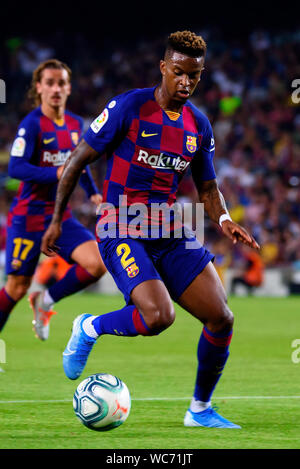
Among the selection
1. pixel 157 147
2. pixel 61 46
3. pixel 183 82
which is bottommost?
pixel 157 147

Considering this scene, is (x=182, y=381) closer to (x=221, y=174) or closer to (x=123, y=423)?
(x=123, y=423)

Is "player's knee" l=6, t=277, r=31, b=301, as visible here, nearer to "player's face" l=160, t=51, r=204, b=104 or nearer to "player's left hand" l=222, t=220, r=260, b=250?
"player's left hand" l=222, t=220, r=260, b=250

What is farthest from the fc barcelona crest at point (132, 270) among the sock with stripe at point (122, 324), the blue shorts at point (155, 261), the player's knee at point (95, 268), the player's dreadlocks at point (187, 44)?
the player's knee at point (95, 268)

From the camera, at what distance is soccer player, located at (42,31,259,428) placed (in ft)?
17.0

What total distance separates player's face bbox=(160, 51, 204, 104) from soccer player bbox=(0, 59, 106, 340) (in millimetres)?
2565

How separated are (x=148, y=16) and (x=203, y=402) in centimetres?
2128

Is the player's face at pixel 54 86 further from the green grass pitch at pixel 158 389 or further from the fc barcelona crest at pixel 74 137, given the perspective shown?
the green grass pitch at pixel 158 389

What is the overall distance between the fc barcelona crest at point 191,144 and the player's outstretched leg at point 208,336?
2.55 ft

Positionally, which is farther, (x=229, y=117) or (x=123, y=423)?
(x=229, y=117)

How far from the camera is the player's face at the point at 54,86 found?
8.10 meters

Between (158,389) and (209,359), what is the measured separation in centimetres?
163

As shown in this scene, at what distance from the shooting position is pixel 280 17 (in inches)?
933

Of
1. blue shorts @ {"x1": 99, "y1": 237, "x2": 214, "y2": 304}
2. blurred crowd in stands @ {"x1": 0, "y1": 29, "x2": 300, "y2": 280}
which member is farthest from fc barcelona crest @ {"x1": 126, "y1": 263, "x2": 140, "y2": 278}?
blurred crowd in stands @ {"x1": 0, "y1": 29, "x2": 300, "y2": 280}

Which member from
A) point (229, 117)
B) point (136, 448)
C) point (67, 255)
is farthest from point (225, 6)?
point (136, 448)
